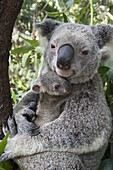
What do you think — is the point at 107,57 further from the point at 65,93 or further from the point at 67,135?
the point at 67,135

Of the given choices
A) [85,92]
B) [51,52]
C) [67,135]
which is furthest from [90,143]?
[51,52]

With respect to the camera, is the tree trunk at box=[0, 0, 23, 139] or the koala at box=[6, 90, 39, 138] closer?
the tree trunk at box=[0, 0, 23, 139]

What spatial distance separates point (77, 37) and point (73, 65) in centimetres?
23

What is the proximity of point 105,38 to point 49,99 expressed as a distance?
0.63 m

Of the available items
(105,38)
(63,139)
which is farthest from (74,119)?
(105,38)

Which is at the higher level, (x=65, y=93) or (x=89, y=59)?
(x=89, y=59)

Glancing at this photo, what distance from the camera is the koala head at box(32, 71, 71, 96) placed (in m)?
2.62

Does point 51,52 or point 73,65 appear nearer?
point 73,65

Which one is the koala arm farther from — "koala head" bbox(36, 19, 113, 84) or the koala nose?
"koala head" bbox(36, 19, 113, 84)

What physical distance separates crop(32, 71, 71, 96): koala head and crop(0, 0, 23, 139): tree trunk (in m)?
0.26

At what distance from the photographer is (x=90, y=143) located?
254cm

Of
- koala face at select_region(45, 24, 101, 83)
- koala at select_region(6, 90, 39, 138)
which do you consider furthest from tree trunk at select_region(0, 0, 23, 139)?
koala face at select_region(45, 24, 101, 83)

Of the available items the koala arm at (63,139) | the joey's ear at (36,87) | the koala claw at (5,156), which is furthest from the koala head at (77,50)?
the koala claw at (5,156)

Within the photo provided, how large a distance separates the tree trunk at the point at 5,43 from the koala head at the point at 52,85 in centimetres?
26
